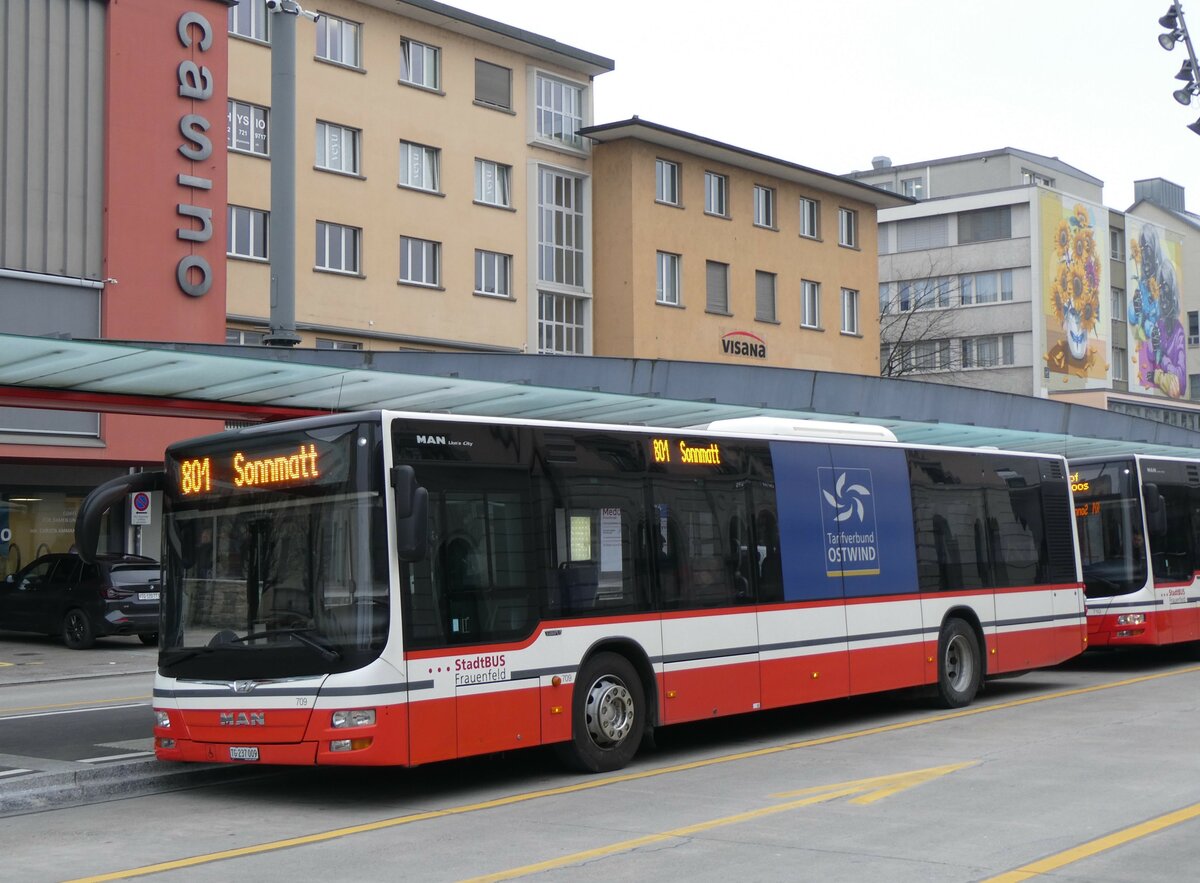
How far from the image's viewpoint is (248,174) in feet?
131

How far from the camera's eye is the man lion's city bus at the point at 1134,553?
20172 millimetres

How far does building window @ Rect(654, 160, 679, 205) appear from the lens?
5109cm

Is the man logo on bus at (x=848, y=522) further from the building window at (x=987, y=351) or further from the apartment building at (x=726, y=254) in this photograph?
the building window at (x=987, y=351)

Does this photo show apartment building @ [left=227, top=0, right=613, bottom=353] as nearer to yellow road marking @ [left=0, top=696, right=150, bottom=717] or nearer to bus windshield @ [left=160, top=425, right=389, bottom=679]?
yellow road marking @ [left=0, top=696, right=150, bottom=717]

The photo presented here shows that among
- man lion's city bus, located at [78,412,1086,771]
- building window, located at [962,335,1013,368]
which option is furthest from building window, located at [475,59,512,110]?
building window, located at [962,335,1013,368]

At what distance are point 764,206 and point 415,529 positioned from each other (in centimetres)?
4662

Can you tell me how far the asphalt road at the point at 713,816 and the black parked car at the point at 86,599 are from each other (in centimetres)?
1580

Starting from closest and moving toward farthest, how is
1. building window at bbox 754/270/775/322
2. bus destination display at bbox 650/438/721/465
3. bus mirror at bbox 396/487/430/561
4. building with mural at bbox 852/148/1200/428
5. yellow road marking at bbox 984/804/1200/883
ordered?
yellow road marking at bbox 984/804/1200/883
bus mirror at bbox 396/487/430/561
bus destination display at bbox 650/438/721/465
building window at bbox 754/270/775/322
building with mural at bbox 852/148/1200/428

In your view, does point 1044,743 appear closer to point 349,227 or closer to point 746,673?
point 746,673

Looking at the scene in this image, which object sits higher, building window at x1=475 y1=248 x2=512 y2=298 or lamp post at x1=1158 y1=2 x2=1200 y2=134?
building window at x1=475 y1=248 x2=512 y2=298

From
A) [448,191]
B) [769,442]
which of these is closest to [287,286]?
[769,442]

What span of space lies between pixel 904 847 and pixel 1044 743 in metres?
4.95

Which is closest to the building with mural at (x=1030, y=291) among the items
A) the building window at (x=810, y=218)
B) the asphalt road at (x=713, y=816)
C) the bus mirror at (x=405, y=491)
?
the building window at (x=810, y=218)

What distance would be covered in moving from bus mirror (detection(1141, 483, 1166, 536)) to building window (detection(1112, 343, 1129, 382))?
6901 centimetres
